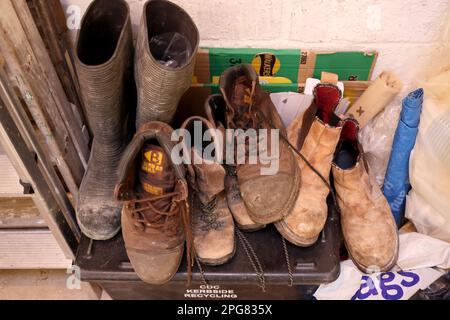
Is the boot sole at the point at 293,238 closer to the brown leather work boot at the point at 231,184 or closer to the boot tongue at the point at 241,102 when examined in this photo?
the brown leather work boot at the point at 231,184

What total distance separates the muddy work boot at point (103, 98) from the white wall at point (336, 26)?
118 mm

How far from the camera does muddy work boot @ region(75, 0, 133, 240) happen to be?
2.62 feet

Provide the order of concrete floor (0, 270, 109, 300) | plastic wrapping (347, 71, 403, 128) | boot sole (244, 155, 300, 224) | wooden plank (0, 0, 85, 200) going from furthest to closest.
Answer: concrete floor (0, 270, 109, 300)
plastic wrapping (347, 71, 403, 128)
boot sole (244, 155, 300, 224)
wooden plank (0, 0, 85, 200)

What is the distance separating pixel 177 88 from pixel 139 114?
122 mm

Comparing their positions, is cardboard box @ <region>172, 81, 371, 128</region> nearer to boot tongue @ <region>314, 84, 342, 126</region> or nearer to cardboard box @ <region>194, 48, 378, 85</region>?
cardboard box @ <region>194, 48, 378, 85</region>

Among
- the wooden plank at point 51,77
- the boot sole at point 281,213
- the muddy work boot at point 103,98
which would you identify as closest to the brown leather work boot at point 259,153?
the boot sole at point 281,213

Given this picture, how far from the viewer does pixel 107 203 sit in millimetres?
938

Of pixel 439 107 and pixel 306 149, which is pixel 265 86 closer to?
pixel 306 149

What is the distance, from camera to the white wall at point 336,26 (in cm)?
96

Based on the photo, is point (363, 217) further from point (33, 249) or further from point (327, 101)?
point (33, 249)

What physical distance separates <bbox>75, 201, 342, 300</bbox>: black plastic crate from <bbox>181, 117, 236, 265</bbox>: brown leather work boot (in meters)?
0.04

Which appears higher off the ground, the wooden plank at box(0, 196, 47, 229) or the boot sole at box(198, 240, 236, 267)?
the boot sole at box(198, 240, 236, 267)

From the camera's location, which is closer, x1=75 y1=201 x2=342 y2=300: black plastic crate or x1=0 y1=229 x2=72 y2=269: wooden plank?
x1=75 y1=201 x2=342 y2=300: black plastic crate

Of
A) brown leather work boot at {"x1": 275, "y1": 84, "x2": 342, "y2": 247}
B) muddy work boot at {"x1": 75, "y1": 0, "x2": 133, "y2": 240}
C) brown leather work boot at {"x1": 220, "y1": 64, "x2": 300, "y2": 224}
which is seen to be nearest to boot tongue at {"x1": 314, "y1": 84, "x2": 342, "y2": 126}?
brown leather work boot at {"x1": 275, "y1": 84, "x2": 342, "y2": 247}
